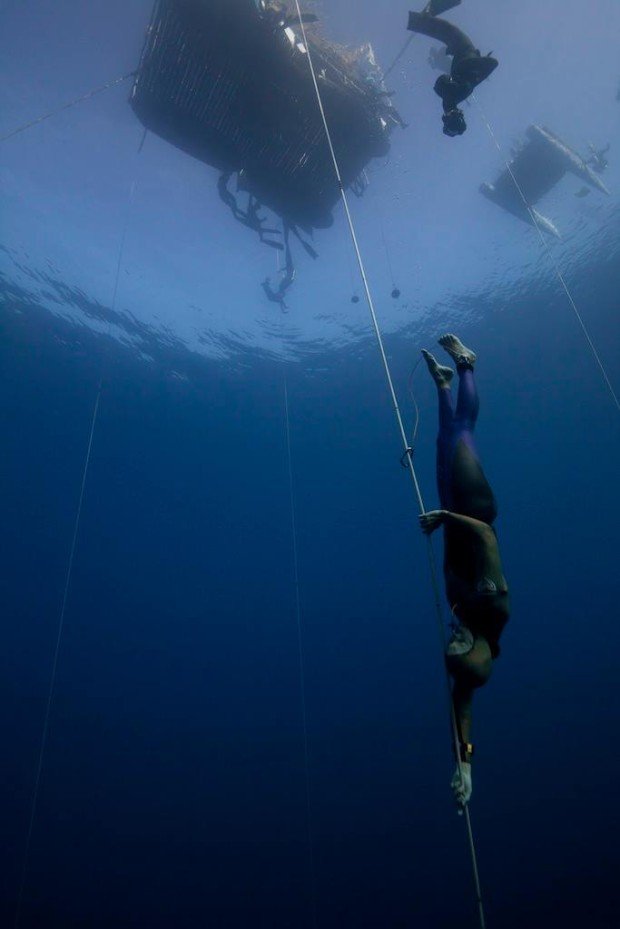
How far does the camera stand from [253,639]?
40844 millimetres

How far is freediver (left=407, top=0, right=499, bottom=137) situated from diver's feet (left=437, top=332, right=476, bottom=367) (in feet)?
11.9

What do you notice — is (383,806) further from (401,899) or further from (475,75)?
(475,75)

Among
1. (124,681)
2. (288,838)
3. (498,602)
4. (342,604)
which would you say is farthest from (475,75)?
(342,604)

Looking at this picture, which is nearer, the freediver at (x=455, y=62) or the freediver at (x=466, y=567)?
the freediver at (x=466, y=567)

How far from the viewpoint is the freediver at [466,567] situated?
2872mm

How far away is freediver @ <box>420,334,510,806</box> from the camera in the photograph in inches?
113

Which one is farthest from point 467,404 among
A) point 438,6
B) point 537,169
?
point 537,169

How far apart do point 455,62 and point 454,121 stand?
62 cm

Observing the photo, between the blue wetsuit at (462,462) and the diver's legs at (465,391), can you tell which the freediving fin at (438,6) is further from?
the blue wetsuit at (462,462)

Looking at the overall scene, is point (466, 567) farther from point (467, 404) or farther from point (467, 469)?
point (467, 404)

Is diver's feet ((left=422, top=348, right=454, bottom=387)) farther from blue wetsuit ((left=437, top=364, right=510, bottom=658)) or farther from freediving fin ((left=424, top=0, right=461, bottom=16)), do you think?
freediving fin ((left=424, top=0, right=461, bottom=16))

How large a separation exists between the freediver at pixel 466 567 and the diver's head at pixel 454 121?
13.7 ft

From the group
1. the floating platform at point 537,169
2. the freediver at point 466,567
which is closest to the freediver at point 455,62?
the freediver at point 466,567

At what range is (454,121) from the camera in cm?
582
